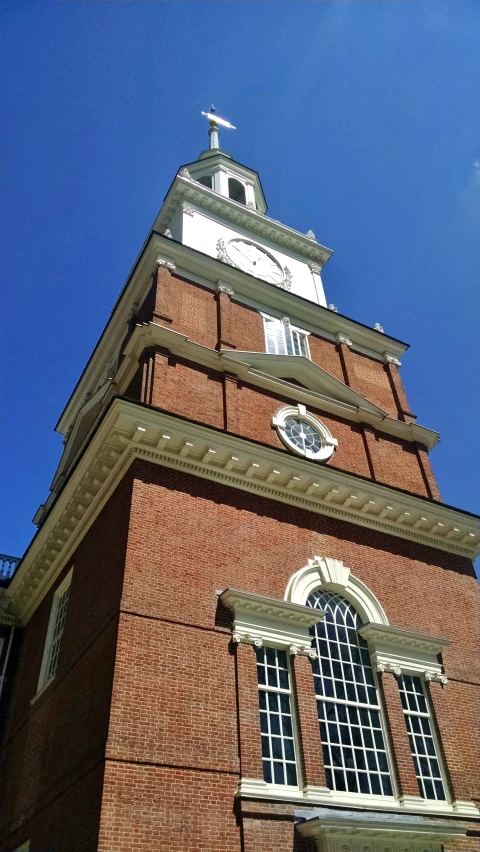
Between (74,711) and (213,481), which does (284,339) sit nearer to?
(213,481)

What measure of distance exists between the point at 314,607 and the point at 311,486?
2807mm

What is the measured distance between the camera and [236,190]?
29.0m

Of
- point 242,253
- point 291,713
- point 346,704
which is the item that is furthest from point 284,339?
point 291,713

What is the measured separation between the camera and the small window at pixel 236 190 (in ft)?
94.6

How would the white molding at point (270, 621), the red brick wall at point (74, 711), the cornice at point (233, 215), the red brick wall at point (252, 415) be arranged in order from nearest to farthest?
the red brick wall at point (74, 711)
the white molding at point (270, 621)
the red brick wall at point (252, 415)
the cornice at point (233, 215)

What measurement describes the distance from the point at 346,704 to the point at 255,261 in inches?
614

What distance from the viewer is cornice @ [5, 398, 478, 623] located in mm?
13922

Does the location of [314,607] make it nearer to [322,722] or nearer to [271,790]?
[322,722]

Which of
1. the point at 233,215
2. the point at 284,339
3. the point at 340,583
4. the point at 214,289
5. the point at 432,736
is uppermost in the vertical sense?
the point at 233,215

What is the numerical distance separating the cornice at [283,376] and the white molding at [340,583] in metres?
5.30

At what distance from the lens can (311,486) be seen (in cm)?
1541

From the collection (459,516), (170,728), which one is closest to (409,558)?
(459,516)

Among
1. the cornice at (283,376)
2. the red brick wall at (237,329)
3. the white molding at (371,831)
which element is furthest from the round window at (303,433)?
the white molding at (371,831)

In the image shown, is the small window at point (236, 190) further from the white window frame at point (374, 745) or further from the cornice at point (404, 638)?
the white window frame at point (374, 745)
